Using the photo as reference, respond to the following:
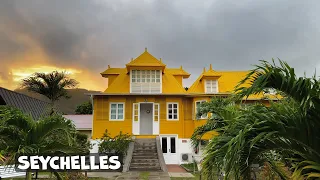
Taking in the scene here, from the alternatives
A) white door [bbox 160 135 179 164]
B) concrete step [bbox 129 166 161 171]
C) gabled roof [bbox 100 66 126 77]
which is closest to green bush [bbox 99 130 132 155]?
concrete step [bbox 129 166 161 171]

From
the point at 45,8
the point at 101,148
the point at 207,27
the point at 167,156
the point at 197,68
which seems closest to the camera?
the point at 45,8

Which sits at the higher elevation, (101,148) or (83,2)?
(83,2)

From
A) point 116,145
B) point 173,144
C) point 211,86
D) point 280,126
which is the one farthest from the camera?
point 211,86

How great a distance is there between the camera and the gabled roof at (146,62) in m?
21.6

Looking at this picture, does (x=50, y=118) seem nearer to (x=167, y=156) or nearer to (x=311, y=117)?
(x=311, y=117)

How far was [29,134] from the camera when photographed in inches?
184

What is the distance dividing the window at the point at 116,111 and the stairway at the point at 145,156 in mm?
2489

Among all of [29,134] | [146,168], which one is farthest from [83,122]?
[29,134]

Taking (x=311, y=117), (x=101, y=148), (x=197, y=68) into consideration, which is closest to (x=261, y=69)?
(x=311, y=117)

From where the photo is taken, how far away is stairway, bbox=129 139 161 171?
1598 centimetres

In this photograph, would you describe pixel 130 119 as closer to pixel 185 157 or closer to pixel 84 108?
pixel 185 157

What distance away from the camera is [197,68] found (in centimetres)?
2661

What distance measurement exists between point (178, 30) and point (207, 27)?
217 cm

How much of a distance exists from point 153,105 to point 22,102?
9.39 m
